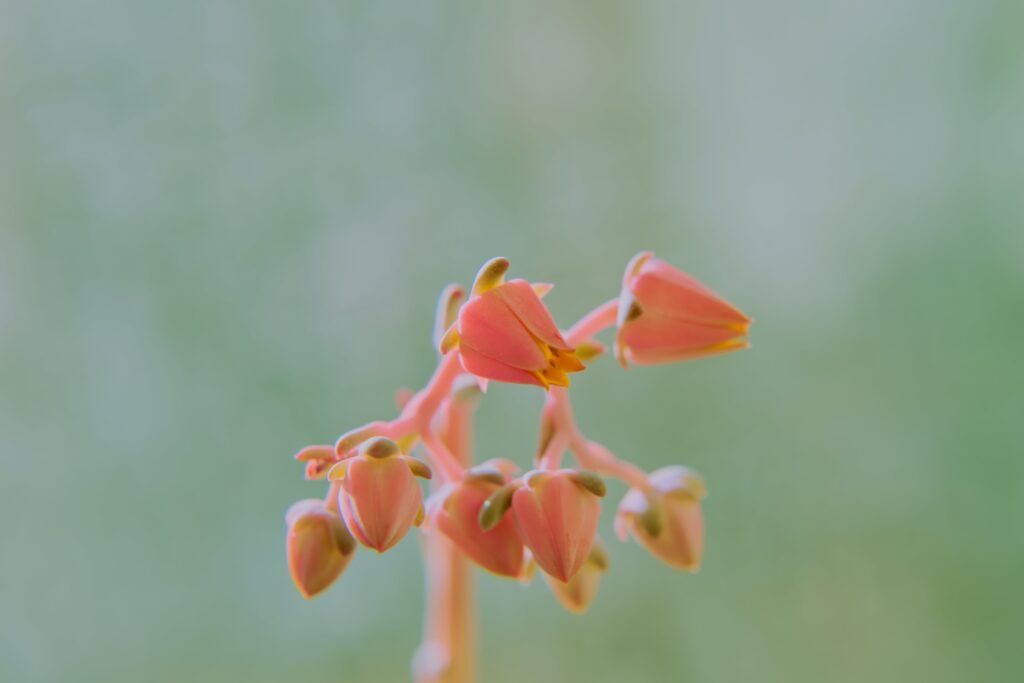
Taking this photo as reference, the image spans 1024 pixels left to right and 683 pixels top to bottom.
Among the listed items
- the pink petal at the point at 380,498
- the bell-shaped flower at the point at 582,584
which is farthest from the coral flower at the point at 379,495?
the bell-shaped flower at the point at 582,584

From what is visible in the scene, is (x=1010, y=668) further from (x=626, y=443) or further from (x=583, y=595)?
(x=583, y=595)

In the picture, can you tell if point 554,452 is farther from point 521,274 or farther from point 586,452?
point 521,274

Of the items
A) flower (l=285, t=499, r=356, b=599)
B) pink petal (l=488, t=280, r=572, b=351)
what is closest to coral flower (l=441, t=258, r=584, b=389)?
pink petal (l=488, t=280, r=572, b=351)

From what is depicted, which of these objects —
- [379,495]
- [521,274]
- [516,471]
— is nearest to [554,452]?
[516,471]

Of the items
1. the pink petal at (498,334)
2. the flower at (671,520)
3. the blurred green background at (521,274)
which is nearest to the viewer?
the pink petal at (498,334)

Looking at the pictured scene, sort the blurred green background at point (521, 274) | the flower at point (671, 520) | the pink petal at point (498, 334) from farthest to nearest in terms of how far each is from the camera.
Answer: the blurred green background at point (521, 274) → the flower at point (671, 520) → the pink petal at point (498, 334)

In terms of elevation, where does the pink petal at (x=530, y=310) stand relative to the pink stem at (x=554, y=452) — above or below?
above

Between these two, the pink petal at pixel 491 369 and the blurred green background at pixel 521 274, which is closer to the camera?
the pink petal at pixel 491 369

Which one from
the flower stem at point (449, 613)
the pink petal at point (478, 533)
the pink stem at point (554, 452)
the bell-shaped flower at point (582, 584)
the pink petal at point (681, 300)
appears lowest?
the flower stem at point (449, 613)

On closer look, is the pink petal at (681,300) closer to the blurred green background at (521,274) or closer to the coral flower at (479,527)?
the coral flower at (479,527)
